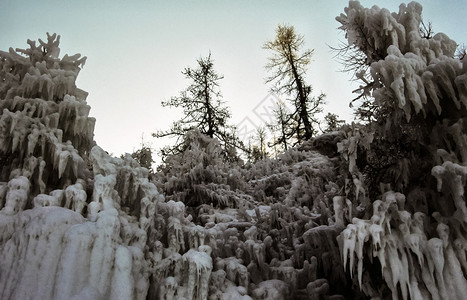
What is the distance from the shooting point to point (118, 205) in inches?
199

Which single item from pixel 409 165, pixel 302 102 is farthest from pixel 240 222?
pixel 302 102

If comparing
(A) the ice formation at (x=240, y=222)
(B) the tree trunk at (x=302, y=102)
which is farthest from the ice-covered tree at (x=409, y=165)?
(B) the tree trunk at (x=302, y=102)

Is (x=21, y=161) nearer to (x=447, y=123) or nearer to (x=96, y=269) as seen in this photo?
(x=96, y=269)

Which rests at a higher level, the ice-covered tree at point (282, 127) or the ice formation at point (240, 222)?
the ice-covered tree at point (282, 127)

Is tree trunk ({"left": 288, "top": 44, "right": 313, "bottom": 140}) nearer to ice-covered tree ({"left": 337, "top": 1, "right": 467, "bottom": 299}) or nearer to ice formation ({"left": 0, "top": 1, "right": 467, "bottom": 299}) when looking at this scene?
ice formation ({"left": 0, "top": 1, "right": 467, "bottom": 299})

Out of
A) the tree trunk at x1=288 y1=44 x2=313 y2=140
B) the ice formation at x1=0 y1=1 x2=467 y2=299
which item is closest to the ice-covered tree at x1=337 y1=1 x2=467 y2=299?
the ice formation at x1=0 y1=1 x2=467 y2=299

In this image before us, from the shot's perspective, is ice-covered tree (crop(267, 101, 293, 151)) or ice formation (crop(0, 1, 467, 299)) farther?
ice-covered tree (crop(267, 101, 293, 151))

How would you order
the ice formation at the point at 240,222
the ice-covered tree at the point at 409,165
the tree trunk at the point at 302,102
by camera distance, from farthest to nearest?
the tree trunk at the point at 302,102 → the ice-covered tree at the point at 409,165 → the ice formation at the point at 240,222

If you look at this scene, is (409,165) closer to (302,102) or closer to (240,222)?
(240,222)

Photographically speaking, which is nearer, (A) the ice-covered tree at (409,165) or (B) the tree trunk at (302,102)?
(A) the ice-covered tree at (409,165)

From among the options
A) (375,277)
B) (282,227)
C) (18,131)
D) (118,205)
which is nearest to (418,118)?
(375,277)

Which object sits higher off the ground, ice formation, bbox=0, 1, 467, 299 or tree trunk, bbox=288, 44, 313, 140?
tree trunk, bbox=288, 44, 313, 140

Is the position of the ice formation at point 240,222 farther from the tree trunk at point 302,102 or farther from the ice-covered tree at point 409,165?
the tree trunk at point 302,102

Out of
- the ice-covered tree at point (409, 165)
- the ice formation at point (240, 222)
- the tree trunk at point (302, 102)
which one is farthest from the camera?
the tree trunk at point (302, 102)
